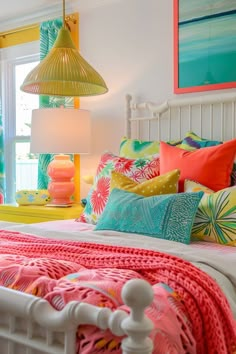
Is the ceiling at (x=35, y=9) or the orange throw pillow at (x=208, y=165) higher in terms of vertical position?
the ceiling at (x=35, y=9)

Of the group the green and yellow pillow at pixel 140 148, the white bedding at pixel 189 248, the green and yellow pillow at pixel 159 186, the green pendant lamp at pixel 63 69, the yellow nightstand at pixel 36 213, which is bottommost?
the yellow nightstand at pixel 36 213

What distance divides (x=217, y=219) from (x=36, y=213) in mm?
1408

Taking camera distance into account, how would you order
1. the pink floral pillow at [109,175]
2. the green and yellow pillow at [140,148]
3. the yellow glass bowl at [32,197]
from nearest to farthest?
the pink floral pillow at [109,175] → the green and yellow pillow at [140,148] → the yellow glass bowl at [32,197]

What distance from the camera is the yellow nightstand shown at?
277cm

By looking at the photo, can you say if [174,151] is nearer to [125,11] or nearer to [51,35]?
[125,11]

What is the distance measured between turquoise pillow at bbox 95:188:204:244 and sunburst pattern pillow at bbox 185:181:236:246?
5 centimetres

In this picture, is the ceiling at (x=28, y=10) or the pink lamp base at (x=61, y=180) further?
the ceiling at (x=28, y=10)

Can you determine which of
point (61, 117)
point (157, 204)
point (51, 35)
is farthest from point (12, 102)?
point (157, 204)

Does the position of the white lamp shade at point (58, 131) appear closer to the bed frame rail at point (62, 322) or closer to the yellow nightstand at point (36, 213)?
the yellow nightstand at point (36, 213)

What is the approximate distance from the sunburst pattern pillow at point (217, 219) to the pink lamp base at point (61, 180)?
4.40 ft

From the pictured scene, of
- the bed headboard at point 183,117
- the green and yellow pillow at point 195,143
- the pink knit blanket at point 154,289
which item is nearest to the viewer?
the pink knit blanket at point 154,289

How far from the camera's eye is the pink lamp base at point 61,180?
9.85 feet

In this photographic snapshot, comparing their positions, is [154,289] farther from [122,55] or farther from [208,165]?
[122,55]

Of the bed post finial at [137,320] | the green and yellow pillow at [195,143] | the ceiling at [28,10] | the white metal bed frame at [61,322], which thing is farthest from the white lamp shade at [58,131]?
the bed post finial at [137,320]
